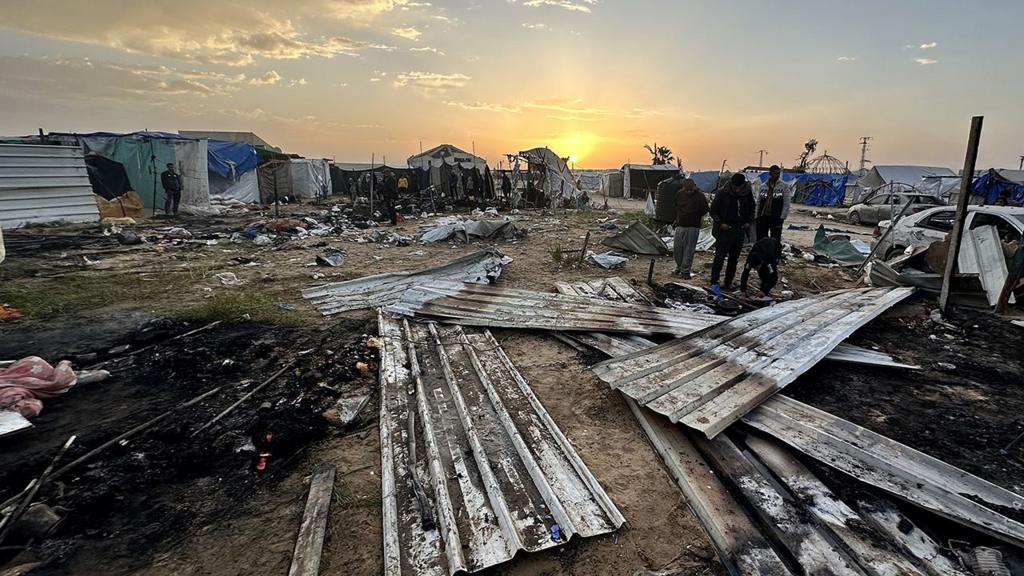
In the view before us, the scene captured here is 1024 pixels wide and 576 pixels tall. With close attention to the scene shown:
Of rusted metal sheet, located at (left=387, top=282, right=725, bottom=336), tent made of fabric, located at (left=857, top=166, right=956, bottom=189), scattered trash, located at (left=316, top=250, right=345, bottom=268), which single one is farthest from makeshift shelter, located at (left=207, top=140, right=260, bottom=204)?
tent made of fabric, located at (left=857, top=166, right=956, bottom=189)

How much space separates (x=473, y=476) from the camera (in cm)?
258

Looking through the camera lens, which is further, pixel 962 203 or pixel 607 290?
pixel 607 290

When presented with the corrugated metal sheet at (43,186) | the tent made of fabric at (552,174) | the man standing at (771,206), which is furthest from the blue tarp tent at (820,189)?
the corrugated metal sheet at (43,186)

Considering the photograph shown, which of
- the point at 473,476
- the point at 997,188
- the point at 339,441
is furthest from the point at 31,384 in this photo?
the point at 997,188

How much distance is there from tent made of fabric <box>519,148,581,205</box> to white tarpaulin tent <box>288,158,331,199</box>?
1145 centimetres

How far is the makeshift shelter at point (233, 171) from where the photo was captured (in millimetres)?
19031

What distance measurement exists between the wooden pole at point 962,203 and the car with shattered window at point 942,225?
43.0 inches

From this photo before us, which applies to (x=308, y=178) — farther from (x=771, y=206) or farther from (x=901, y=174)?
(x=901, y=174)

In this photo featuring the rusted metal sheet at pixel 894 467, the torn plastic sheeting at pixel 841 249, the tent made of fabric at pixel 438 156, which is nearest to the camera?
the rusted metal sheet at pixel 894 467

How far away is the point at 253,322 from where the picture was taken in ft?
16.8

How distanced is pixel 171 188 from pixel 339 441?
15.7 metres

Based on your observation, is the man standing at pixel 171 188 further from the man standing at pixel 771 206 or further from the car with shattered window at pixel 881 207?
the car with shattered window at pixel 881 207

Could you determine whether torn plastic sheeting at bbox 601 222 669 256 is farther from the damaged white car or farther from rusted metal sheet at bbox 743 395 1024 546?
rusted metal sheet at bbox 743 395 1024 546

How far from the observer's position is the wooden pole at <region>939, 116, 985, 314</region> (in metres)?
5.04
